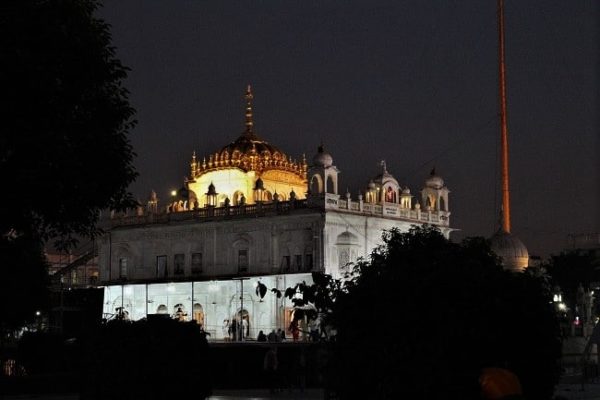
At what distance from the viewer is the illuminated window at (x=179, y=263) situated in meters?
55.1

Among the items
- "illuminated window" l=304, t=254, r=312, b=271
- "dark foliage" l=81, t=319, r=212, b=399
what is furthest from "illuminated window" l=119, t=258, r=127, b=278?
"dark foliage" l=81, t=319, r=212, b=399

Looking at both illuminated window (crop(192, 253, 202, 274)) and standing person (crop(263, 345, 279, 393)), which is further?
illuminated window (crop(192, 253, 202, 274))

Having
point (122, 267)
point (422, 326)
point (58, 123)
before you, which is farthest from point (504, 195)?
point (422, 326)

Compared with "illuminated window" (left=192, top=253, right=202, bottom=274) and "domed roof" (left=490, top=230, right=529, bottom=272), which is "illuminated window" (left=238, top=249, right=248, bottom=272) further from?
"domed roof" (left=490, top=230, right=529, bottom=272)

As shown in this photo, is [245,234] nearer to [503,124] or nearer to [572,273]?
[503,124]

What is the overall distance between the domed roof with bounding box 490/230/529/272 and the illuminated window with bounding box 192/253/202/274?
553 inches

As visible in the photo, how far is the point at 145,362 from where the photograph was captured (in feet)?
54.5

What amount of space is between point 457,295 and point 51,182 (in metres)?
7.15

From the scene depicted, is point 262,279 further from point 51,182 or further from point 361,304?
point 361,304

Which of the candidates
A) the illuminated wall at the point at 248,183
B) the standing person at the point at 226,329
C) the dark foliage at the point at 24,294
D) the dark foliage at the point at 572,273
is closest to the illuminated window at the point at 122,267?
the illuminated wall at the point at 248,183

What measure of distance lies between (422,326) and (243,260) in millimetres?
39878

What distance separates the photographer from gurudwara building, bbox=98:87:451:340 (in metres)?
50.4

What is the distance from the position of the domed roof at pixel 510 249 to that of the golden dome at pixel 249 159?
43.2 ft

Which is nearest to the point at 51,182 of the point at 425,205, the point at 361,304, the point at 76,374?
the point at 361,304
